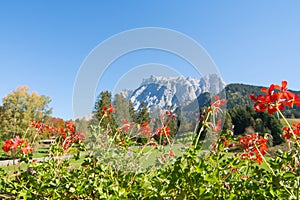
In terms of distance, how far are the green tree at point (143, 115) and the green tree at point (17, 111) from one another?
21.3 m

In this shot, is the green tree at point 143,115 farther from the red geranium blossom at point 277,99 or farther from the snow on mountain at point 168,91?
the red geranium blossom at point 277,99

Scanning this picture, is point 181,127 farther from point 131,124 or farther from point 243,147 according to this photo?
point 243,147

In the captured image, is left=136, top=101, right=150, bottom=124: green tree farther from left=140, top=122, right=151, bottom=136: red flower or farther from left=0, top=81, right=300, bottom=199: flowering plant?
left=0, top=81, right=300, bottom=199: flowering plant

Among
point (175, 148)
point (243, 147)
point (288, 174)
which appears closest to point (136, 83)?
point (175, 148)

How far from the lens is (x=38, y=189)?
156cm

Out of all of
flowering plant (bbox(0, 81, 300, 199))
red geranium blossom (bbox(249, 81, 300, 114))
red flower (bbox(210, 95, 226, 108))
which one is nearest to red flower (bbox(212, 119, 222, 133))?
flowering plant (bbox(0, 81, 300, 199))

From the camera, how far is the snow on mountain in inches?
98.1

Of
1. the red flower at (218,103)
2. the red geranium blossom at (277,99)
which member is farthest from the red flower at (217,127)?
the red geranium blossom at (277,99)

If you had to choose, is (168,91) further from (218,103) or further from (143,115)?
(218,103)

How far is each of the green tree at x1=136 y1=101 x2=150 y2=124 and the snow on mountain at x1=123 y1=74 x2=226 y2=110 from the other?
0.04 m

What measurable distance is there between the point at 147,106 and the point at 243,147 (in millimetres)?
1050

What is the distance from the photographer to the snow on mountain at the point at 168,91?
2.49 metres

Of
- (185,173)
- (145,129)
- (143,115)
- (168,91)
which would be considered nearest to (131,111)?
(143,115)

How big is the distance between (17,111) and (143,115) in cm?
2314
